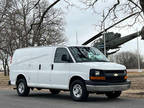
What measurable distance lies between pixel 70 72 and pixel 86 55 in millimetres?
1020

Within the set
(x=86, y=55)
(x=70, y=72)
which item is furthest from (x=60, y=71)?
(x=86, y=55)

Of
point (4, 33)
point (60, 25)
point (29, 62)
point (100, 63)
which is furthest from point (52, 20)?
point (100, 63)

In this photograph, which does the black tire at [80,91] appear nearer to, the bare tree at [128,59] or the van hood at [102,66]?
the van hood at [102,66]

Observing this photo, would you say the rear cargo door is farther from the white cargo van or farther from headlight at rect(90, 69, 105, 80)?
headlight at rect(90, 69, 105, 80)

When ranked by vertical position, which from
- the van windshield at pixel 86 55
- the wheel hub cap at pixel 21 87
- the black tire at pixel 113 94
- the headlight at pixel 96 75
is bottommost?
the black tire at pixel 113 94

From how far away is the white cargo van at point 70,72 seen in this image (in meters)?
11.4

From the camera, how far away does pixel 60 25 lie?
37.6 metres

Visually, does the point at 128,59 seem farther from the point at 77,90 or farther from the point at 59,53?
the point at 77,90

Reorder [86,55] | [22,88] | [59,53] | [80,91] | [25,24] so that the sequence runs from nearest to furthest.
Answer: [80,91], [86,55], [59,53], [22,88], [25,24]

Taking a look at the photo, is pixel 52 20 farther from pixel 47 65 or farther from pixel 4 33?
pixel 47 65

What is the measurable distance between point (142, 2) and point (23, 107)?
22.7 ft

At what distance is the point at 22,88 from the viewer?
14.7m

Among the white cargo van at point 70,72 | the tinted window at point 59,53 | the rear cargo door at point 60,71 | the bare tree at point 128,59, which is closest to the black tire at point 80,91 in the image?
the white cargo van at point 70,72

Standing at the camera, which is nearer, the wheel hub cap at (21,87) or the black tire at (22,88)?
the black tire at (22,88)
